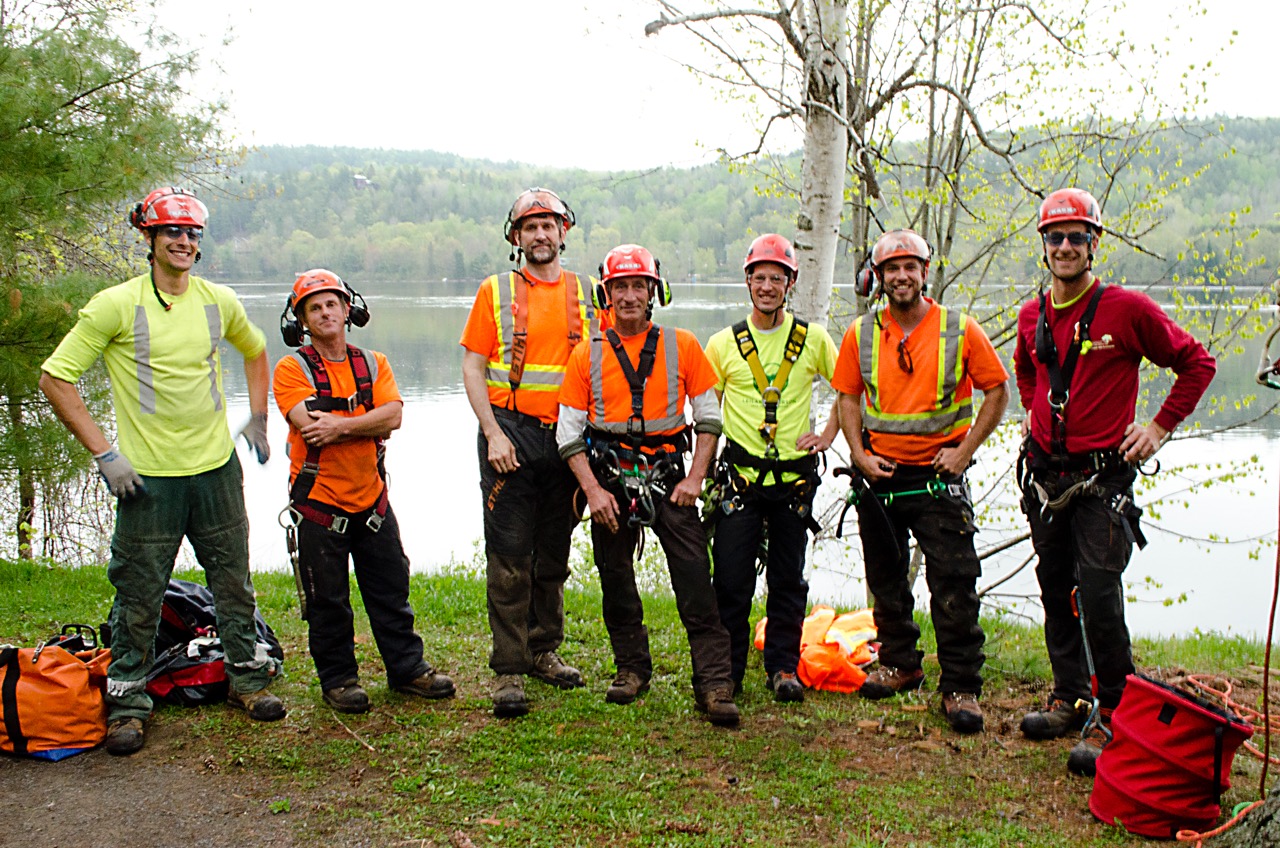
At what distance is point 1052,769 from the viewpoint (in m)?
4.32

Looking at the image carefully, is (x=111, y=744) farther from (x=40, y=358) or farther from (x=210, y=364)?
(x=40, y=358)

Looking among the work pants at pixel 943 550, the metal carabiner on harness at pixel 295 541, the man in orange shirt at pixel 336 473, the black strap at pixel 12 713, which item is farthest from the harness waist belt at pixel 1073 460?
the black strap at pixel 12 713

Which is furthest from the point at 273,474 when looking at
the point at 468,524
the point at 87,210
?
the point at 87,210

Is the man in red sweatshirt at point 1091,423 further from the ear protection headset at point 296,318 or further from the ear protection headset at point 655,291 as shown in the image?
the ear protection headset at point 296,318

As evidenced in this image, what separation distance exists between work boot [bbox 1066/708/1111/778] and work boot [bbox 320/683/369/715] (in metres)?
3.35

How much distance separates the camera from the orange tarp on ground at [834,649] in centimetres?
531

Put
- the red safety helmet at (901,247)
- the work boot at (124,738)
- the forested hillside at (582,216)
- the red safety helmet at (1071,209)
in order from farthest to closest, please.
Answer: the forested hillside at (582,216)
the red safety helmet at (901,247)
the work boot at (124,738)
the red safety helmet at (1071,209)

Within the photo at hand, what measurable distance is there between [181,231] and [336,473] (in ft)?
4.43

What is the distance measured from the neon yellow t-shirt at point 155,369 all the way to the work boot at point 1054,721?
409 cm

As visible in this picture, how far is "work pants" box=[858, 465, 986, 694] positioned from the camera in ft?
15.6

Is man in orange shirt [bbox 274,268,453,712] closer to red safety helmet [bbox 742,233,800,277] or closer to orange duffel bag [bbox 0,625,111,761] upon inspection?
orange duffel bag [bbox 0,625,111,761]

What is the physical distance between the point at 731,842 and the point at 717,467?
1.98 metres

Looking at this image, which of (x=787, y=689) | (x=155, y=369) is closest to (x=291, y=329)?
(x=155, y=369)

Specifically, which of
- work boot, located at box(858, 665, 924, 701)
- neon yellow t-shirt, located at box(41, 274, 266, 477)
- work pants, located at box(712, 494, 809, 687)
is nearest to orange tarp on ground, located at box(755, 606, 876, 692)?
work boot, located at box(858, 665, 924, 701)
